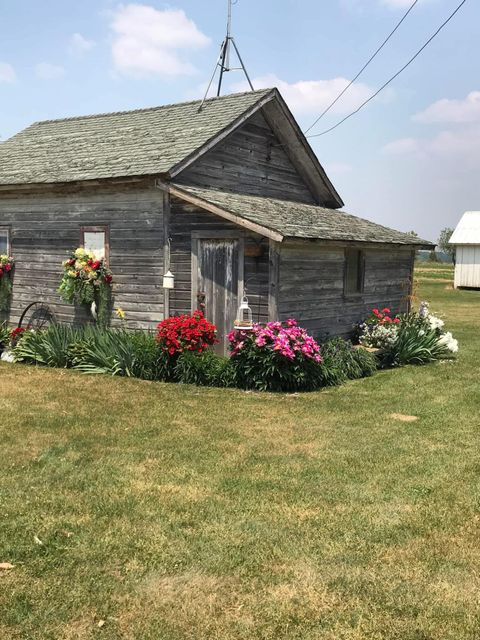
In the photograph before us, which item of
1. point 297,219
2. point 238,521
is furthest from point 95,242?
point 238,521

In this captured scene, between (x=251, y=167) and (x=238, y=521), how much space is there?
35.2ft

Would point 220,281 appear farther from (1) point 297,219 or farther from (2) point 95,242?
(2) point 95,242

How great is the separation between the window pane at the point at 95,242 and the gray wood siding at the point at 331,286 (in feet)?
13.5

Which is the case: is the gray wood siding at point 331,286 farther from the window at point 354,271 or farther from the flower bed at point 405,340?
the flower bed at point 405,340

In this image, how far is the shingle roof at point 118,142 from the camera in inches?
487

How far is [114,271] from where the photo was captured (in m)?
12.7

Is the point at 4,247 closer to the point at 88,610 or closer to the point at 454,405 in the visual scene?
the point at 454,405

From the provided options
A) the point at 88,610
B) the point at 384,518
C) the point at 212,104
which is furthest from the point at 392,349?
the point at 88,610

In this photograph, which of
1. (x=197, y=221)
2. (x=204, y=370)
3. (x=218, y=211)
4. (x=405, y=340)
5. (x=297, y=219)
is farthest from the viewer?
(x=405, y=340)

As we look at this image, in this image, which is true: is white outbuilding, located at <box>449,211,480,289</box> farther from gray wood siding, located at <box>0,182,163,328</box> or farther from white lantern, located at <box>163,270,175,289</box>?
white lantern, located at <box>163,270,175,289</box>

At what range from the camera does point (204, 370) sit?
34.3 feet

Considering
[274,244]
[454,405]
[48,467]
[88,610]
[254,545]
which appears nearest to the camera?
[88,610]

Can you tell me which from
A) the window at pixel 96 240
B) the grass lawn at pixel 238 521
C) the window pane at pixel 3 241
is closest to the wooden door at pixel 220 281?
the window at pixel 96 240

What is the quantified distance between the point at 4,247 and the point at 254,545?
1207 centimetres
